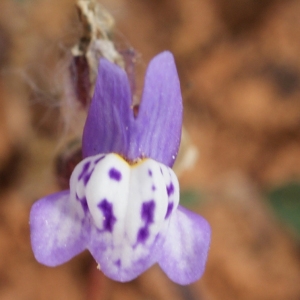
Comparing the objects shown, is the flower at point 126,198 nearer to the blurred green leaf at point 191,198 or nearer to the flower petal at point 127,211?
the flower petal at point 127,211

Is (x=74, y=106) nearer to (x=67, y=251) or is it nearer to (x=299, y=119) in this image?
(x=67, y=251)

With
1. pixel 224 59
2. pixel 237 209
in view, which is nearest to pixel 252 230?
pixel 237 209

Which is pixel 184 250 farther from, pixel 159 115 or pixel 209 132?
pixel 209 132

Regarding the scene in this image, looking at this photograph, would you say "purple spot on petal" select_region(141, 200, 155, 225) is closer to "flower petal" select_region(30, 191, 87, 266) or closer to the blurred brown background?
"flower petal" select_region(30, 191, 87, 266)

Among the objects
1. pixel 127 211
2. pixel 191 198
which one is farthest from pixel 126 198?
pixel 191 198

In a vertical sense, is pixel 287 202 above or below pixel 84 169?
below

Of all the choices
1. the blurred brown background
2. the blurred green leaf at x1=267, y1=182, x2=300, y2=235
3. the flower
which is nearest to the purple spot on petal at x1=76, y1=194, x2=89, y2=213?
the flower
